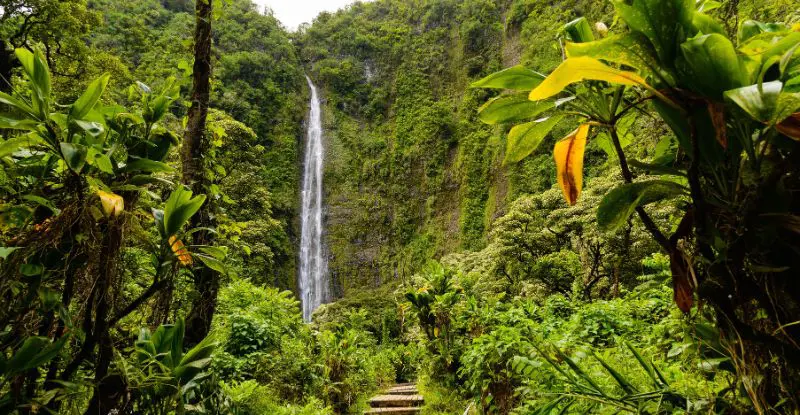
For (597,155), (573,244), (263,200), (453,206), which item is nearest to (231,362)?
(573,244)

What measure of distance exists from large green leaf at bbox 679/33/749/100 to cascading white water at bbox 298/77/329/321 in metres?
17.6

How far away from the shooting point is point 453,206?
18938mm

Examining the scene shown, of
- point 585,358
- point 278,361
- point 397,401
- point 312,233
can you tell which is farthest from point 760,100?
point 312,233

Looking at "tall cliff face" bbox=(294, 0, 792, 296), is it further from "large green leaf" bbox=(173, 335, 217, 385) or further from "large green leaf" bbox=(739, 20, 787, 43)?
"large green leaf" bbox=(173, 335, 217, 385)

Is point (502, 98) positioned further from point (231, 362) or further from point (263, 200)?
point (263, 200)

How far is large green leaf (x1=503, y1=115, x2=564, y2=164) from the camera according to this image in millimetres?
1248

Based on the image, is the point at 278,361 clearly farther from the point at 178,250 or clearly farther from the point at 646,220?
the point at 646,220

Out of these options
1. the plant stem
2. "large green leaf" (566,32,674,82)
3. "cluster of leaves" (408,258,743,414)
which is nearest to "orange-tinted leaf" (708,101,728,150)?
"large green leaf" (566,32,674,82)

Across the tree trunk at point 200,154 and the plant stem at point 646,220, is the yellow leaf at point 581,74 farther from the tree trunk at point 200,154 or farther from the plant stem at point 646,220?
the tree trunk at point 200,154

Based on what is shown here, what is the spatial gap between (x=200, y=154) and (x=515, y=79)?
6.95 feet

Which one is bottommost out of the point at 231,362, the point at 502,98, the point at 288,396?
the point at 288,396

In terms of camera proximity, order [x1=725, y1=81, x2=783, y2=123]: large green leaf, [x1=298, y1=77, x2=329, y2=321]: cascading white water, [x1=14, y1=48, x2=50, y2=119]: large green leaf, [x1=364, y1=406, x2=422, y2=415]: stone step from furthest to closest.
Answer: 1. [x1=298, y1=77, x2=329, y2=321]: cascading white water
2. [x1=364, y1=406, x2=422, y2=415]: stone step
3. [x1=14, y1=48, x2=50, y2=119]: large green leaf
4. [x1=725, y1=81, x2=783, y2=123]: large green leaf

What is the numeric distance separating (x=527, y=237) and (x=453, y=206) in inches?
404

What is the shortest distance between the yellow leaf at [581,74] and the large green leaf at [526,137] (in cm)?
29
